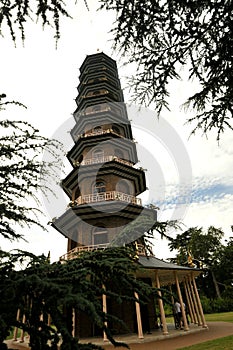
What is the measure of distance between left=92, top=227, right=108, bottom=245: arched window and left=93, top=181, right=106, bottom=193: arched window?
300 centimetres

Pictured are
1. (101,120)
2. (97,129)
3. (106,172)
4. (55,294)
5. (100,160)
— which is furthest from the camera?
(101,120)

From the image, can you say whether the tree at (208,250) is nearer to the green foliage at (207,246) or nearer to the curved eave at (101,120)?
the green foliage at (207,246)

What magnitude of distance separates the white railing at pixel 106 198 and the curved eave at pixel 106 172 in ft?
6.17

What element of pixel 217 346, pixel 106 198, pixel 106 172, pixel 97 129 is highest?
pixel 97 129

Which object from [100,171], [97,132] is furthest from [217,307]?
[97,132]

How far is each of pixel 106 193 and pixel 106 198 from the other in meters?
0.40

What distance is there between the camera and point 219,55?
4402mm

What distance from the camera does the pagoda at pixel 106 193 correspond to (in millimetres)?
15148

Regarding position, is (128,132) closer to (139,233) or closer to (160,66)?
(139,233)

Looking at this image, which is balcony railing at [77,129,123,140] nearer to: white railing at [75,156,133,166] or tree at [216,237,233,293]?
white railing at [75,156,133,166]

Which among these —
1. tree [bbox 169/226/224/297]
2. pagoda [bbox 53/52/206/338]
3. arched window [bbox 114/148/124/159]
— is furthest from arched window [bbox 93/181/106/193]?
tree [bbox 169/226/224/297]

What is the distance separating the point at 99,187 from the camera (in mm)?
19344

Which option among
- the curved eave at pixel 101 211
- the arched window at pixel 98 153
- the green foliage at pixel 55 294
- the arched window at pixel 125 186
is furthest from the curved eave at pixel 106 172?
the green foliage at pixel 55 294

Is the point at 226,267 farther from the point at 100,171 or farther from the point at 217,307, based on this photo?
the point at 100,171
